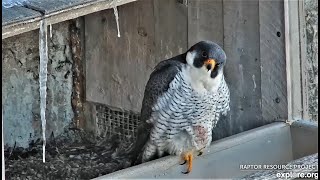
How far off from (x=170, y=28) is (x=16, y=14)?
167 cm

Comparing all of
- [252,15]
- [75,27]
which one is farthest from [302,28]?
[75,27]

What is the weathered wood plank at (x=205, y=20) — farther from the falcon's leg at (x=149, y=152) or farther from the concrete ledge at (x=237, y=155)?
the falcon's leg at (x=149, y=152)

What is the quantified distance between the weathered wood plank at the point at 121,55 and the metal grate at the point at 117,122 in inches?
3.1

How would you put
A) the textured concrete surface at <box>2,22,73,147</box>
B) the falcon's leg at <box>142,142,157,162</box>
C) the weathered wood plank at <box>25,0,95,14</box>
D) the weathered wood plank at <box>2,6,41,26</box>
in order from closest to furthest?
1. the weathered wood plank at <box>2,6,41,26</box>
2. the weathered wood plank at <box>25,0,95,14</box>
3. the falcon's leg at <box>142,142,157,162</box>
4. the textured concrete surface at <box>2,22,73,147</box>

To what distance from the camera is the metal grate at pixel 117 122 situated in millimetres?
5332

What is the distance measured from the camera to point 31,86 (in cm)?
534

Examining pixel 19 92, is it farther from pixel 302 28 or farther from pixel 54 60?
pixel 302 28

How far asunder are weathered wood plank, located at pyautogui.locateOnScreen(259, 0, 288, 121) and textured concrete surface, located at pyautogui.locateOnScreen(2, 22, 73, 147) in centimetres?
165

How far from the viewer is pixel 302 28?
14.4ft

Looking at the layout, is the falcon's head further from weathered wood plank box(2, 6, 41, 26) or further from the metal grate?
the metal grate

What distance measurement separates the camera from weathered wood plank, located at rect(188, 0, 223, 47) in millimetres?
4477

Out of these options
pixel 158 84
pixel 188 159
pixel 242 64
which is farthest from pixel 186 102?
pixel 242 64

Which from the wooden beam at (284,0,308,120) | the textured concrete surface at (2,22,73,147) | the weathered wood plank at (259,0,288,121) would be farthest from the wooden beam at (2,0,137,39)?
the textured concrete surface at (2,22,73,147)

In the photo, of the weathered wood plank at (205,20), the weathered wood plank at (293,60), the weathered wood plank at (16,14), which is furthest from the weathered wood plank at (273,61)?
the weathered wood plank at (16,14)
